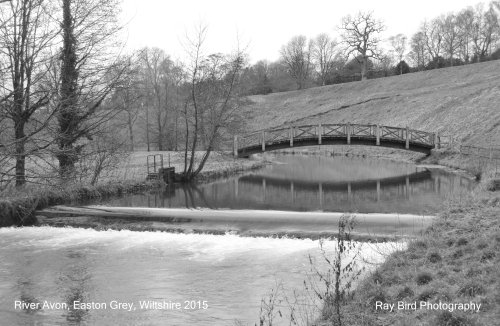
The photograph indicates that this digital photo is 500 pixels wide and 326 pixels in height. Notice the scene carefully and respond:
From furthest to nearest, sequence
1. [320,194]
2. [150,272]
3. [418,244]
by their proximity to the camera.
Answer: [320,194] → [150,272] → [418,244]

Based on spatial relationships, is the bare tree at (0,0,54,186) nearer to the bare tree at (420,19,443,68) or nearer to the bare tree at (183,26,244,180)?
the bare tree at (183,26,244,180)

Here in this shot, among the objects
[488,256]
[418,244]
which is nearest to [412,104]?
[418,244]

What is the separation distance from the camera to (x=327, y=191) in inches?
859

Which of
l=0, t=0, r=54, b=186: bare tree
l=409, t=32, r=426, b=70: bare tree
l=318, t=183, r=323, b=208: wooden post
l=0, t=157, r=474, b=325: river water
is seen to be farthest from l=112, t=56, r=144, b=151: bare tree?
l=409, t=32, r=426, b=70: bare tree

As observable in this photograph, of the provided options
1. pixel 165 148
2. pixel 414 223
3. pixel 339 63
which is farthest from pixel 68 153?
pixel 339 63

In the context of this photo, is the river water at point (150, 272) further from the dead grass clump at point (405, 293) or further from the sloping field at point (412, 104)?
the sloping field at point (412, 104)

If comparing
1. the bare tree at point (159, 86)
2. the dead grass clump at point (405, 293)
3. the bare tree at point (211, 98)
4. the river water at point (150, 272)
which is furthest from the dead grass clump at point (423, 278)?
the bare tree at point (159, 86)

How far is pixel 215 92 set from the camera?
25.2 meters

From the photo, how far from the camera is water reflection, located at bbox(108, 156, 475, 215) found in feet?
56.5

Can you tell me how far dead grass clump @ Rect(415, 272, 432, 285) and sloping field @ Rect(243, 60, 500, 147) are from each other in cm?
2248

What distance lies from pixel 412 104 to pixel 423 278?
4398 cm

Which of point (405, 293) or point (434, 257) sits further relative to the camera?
point (434, 257)

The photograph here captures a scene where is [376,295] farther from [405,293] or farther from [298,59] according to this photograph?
[298,59]

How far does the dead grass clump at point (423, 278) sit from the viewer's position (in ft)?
21.2
